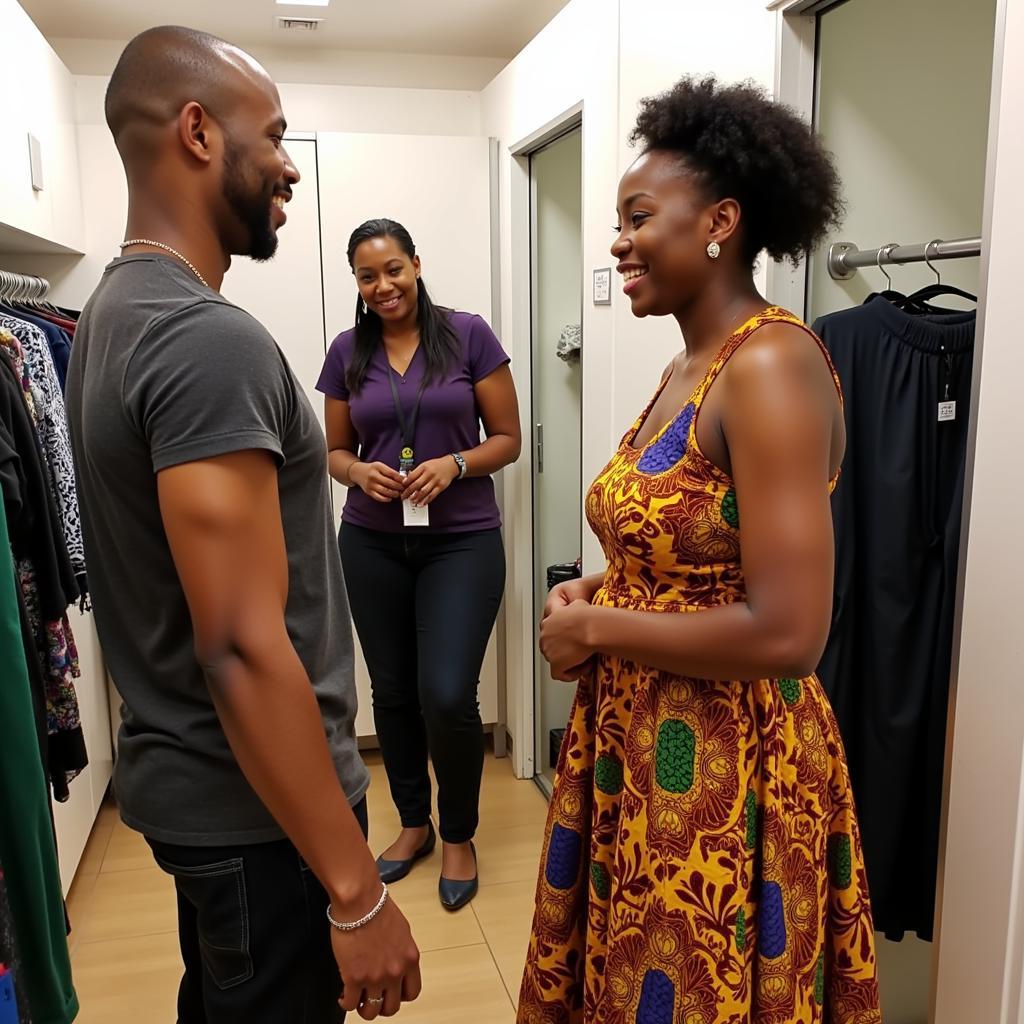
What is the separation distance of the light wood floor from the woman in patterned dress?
3.39ft

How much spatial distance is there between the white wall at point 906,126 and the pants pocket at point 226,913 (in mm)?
1349

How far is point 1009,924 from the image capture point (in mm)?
1188

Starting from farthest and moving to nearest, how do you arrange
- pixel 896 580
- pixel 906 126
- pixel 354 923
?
pixel 906 126 < pixel 896 580 < pixel 354 923

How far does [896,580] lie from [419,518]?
129cm

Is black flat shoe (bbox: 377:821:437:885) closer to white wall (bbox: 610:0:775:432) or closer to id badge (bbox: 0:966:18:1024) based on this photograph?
white wall (bbox: 610:0:775:432)

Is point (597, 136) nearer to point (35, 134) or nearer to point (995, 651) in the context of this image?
point (35, 134)

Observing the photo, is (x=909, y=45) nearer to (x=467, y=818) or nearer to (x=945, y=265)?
(x=945, y=265)

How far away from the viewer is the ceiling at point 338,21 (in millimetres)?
2949

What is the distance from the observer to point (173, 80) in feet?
3.12

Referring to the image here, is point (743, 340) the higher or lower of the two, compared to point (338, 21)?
lower

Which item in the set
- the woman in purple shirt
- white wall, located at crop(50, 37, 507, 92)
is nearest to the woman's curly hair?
the woman in purple shirt

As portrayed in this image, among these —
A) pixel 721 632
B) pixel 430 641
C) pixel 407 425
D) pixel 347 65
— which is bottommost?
pixel 430 641

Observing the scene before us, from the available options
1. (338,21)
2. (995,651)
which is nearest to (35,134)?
(338,21)

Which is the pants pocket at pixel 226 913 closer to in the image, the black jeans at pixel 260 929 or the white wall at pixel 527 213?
the black jeans at pixel 260 929
